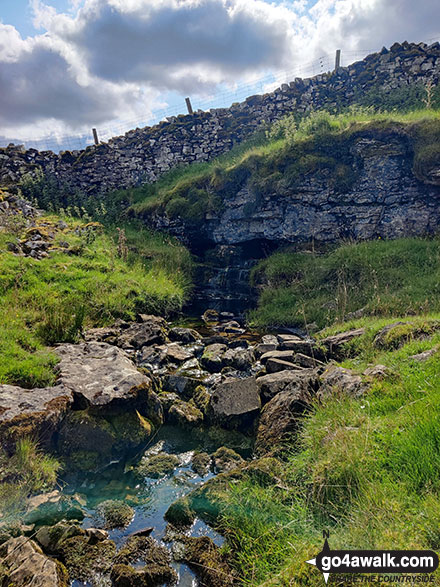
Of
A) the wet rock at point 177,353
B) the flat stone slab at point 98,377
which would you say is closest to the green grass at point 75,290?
the flat stone slab at point 98,377

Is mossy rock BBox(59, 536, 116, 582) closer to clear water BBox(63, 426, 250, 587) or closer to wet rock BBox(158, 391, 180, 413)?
clear water BBox(63, 426, 250, 587)

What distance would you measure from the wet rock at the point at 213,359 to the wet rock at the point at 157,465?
316cm

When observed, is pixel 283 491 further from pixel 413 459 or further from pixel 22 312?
pixel 22 312

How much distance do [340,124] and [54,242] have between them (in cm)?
1333

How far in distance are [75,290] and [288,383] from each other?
7895 millimetres

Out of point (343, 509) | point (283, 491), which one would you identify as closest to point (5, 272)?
point (283, 491)

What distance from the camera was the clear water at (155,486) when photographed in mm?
3820

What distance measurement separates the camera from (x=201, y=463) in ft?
16.4

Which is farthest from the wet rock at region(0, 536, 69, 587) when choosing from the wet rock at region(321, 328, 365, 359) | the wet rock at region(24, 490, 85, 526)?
the wet rock at region(321, 328, 365, 359)

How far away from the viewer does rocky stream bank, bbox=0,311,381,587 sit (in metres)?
3.34

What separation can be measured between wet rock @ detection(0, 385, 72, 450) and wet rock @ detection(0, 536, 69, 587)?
156 centimetres

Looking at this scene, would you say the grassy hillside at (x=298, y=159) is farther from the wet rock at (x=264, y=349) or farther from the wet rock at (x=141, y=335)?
the wet rock at (x=264, y=349)

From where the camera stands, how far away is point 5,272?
10719 millimetres

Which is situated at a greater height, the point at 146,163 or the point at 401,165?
the point at 146,163
